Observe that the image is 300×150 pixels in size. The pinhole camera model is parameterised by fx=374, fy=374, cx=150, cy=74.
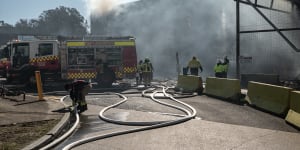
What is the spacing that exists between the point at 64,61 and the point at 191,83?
297 inches

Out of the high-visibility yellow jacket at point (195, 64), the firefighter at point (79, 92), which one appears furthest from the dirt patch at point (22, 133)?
the high-visibility yellow jacket at point (195, 64)

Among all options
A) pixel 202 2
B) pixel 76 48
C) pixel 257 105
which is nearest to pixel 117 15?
pixel 202 2

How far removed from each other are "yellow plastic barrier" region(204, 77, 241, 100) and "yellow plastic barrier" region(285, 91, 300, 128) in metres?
3.78

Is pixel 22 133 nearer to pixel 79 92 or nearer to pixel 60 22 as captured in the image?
pixel 79 92

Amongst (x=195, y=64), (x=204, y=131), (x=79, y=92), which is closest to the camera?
(x=204, y=131)

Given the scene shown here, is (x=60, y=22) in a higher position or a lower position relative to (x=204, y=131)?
higher

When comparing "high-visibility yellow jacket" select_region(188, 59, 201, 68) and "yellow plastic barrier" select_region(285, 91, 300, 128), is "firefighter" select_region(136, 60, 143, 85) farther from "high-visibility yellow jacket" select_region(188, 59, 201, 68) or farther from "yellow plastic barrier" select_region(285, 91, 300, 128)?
Result: "yellow plastic barrier" select_region(285, 91, 300, 128)

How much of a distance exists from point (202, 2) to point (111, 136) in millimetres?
28409

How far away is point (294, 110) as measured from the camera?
27.3 ft

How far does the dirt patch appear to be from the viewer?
20.2 ft

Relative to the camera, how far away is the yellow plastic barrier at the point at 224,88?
12.4 m

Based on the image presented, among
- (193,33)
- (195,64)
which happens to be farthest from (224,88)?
(193,33)

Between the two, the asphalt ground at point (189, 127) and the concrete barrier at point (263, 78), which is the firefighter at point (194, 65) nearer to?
the concrete barrier at point (263, 78)

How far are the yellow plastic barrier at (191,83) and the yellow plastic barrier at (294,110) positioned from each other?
6.82 meters
